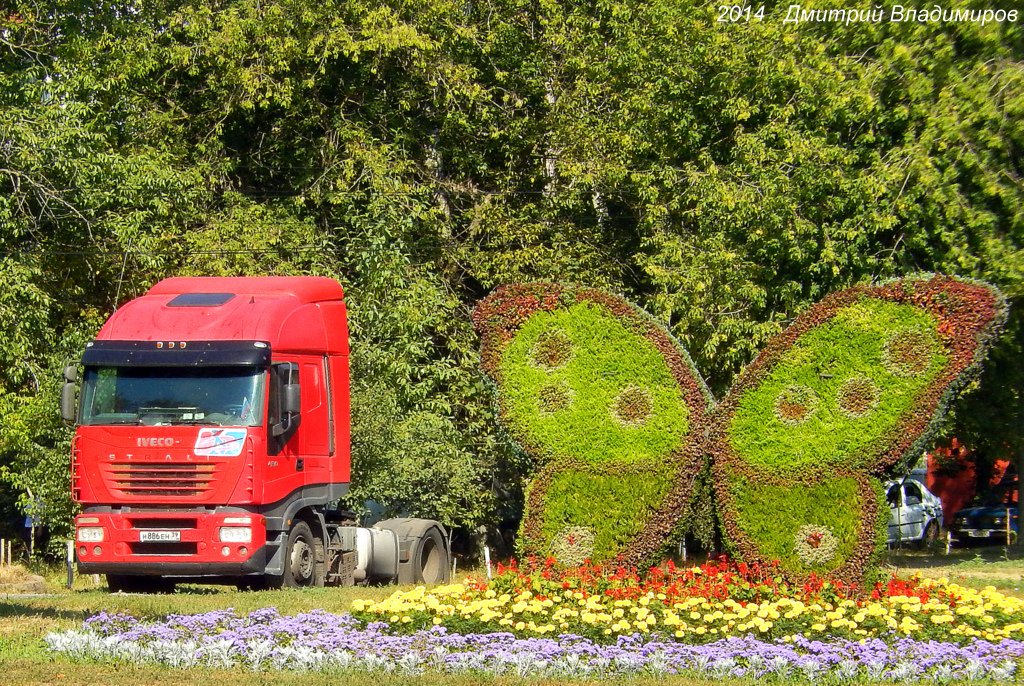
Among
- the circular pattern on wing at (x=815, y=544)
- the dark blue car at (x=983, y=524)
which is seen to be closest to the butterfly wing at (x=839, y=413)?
the circular pattern on wing at (x=815, y=544)

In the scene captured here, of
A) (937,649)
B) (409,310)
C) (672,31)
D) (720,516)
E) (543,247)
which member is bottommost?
(937,649)

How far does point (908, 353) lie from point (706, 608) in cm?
341

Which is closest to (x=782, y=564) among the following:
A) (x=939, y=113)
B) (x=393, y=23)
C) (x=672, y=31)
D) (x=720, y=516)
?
(x=720, y=516)

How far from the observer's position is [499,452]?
78.5ft

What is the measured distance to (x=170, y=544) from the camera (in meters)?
15.2

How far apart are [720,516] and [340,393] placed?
718 centimetres

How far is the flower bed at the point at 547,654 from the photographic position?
30.9 ft

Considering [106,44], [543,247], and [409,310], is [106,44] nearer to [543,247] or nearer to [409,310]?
[409,310]

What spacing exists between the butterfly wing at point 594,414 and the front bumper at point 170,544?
4.29 metres

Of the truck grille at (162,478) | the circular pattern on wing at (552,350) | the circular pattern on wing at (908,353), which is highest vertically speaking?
the circular pattern on wing at (552,350)

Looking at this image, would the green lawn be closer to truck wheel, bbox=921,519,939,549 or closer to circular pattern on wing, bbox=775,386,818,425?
circular pattern on wing, bbox=775,386,818,425

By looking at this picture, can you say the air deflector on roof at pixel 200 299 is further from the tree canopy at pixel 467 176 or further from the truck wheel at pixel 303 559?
the tree canopy at pixel 467 176

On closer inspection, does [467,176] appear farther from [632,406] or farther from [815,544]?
[815,544]

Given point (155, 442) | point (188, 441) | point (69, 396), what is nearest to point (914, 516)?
point (188, 441)
